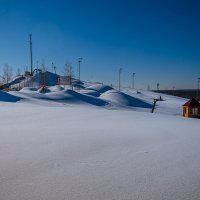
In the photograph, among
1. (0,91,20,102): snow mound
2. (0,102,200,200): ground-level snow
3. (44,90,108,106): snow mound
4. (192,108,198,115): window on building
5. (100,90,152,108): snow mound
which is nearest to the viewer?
(0,102,200,200): ground-level snow

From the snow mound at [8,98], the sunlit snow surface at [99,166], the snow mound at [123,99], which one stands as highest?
the sunlit snow surface at [99,166]

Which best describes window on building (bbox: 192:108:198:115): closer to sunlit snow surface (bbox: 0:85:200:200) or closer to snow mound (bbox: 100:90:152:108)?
snow mound (bbox: 100:90:152:108)

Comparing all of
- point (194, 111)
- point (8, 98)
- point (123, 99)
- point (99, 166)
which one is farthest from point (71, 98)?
point (99, 166)

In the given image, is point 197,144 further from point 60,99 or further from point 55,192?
point 60,99

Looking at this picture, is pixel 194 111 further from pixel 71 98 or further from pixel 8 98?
pixel 8 98

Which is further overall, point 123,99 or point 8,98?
point 123,99

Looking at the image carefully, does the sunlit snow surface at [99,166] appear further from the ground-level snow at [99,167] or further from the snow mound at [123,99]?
the snow mound at [123,99]

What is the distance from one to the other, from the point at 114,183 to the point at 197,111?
54.3 feet

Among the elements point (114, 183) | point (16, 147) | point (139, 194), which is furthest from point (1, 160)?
point (139, 194)

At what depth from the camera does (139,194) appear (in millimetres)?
1844

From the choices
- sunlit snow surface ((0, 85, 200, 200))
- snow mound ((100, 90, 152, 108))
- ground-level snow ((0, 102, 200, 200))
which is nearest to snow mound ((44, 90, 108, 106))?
snow mound ((100, 90, 152, 108))

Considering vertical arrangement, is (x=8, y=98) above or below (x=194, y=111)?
above

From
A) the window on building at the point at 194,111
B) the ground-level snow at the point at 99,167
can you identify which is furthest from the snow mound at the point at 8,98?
the ground-level snow at the point at 99,167

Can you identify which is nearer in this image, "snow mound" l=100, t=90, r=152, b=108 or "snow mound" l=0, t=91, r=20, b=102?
"snow mound" l=0, t=91, r=20, b=102
